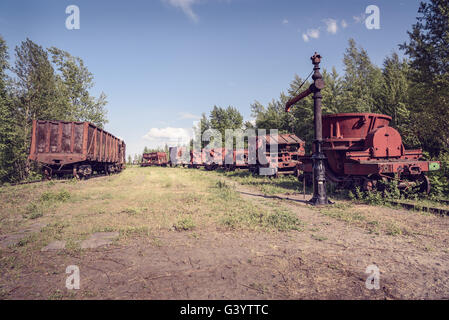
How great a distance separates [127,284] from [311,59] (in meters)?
8.19

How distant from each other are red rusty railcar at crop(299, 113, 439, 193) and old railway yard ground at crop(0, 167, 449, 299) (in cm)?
175

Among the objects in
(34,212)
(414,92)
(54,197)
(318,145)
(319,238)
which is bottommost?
(319,238)

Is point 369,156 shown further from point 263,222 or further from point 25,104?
point 25,104

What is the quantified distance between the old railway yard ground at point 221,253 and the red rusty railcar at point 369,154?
1.75m

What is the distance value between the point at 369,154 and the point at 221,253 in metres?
6.97

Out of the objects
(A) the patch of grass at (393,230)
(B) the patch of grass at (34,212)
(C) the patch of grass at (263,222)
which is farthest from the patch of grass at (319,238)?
(B) the patch of grass at (34,212)

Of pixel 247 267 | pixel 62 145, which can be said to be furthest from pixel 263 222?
pixel 62 145

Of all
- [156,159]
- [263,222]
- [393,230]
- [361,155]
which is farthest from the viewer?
[156,159]

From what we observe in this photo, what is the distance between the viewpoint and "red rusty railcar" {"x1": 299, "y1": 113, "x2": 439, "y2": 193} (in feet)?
25.0

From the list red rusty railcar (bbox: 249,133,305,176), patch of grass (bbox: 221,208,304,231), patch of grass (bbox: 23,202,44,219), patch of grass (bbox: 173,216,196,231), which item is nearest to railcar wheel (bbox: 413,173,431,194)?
patch of grass (bbox: 221,208,304,231)

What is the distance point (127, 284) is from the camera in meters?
2.58

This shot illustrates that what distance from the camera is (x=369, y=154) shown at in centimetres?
795
